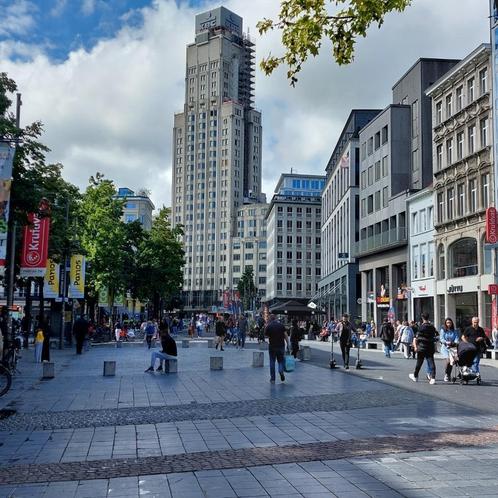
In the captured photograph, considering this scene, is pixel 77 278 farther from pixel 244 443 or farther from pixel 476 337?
pixel 244 443

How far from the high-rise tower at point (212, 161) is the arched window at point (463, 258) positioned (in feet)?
412

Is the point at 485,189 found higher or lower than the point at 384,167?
lower

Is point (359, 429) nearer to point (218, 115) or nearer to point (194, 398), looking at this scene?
point (194, 398)

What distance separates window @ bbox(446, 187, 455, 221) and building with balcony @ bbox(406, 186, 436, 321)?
295cm

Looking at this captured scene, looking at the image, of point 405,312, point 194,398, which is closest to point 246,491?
point 194,398

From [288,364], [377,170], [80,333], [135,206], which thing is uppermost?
[135,206]

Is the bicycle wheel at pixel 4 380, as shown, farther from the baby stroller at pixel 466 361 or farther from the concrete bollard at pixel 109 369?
the baby stroller at pixel 466 361

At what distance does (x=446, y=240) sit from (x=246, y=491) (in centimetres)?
4057

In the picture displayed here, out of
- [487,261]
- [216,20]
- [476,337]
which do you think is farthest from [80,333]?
[216,20]

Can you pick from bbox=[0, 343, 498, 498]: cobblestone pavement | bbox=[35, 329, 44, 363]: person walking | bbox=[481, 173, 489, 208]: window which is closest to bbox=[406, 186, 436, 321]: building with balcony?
bbox=[481, 173, 489, 208]: window

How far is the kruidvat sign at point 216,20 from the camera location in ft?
598

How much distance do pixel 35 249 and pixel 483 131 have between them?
27232mm

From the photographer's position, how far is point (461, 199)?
1692 inches

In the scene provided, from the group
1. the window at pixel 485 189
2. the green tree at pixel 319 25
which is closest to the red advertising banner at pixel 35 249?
the green tree at pixel 319 25
